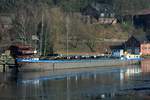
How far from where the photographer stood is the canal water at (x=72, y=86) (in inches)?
1359

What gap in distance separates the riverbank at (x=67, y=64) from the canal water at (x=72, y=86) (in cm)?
162

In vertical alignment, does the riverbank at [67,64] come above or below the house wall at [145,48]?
below

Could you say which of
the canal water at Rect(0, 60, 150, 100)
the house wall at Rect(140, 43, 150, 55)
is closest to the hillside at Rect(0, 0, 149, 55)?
the house wall at Rect(140, 43, 150, 55)

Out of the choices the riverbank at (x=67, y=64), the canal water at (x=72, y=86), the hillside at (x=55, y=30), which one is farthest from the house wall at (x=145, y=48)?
the canal water at (x=72, y=86)

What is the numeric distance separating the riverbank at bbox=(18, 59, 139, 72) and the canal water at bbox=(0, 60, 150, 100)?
1.62 m

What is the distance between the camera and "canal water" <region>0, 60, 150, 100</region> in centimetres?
3453

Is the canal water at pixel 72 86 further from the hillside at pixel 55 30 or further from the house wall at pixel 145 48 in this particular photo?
the house wall at pixel 145 48

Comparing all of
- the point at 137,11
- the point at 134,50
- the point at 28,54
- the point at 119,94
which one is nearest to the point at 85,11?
the point at 137,11

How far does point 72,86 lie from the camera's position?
133 ft

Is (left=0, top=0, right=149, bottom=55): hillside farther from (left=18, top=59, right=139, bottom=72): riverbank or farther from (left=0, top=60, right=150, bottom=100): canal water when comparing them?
(left=0, top=60, right=150, bottom=100): canal water

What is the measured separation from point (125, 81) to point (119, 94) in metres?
8.95

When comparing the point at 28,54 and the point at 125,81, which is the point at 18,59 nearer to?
the point at 28,54

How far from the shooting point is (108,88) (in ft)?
127

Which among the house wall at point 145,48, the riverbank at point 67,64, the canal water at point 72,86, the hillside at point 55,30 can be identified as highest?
the hillside at point 55,30
